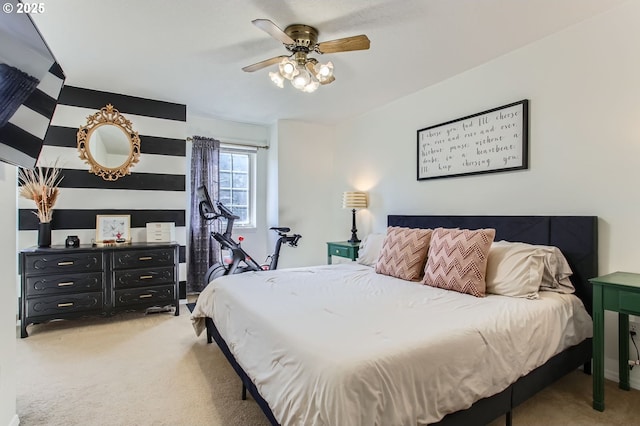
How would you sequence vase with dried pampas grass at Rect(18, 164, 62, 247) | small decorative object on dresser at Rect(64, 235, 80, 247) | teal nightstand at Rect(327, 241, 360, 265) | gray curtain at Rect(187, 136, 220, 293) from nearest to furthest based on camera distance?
1. vase with dried pampas grass at Rect(18, 164, 62, 247)
2. small decorative object on dresser at Rect(64, 235, 80, 247)
3. teal nightstand at Rect(327, 241, 360, 265)
4. gray curtain at Rect(187, 136, 220, 293)

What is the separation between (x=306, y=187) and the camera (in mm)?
4984

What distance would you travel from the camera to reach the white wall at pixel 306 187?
15.8 ft

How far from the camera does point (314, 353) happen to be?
4.16 feet

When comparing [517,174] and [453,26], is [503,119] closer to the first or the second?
[517,174]

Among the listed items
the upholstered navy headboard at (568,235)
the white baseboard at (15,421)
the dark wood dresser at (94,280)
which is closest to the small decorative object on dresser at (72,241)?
the dark wood dresser at (94,280)

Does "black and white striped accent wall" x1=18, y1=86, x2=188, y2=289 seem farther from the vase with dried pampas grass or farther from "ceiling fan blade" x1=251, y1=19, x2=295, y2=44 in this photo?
"ceiling fan blade" x1=251, y1=19, x2=295, y2=44

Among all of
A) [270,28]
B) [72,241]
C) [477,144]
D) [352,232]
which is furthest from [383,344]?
[72,241]

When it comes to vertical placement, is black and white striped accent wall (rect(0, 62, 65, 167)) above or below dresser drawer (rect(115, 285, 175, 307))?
above

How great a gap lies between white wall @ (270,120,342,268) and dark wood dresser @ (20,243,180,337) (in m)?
1.70

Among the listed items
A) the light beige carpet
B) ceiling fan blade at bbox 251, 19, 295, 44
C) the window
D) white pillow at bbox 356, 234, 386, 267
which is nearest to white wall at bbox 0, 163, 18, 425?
the light beige carpet

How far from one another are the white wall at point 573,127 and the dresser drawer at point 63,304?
3.66 m

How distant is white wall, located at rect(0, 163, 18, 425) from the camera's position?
1.64m

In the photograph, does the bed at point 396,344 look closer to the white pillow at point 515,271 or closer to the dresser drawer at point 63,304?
the white pillow at point 515,271

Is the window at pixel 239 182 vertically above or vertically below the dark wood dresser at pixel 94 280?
above
